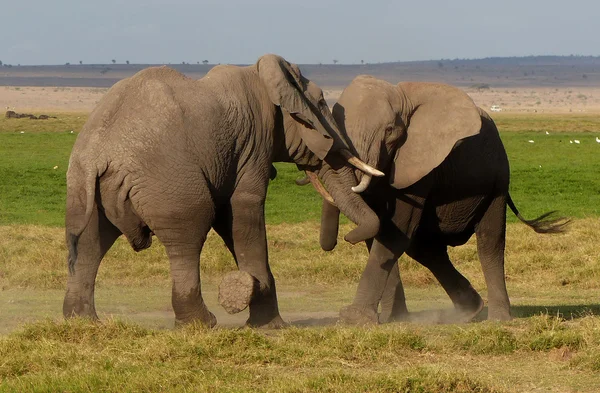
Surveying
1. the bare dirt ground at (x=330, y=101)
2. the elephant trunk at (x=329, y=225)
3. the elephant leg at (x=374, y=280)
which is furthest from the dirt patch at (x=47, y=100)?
the elephant leg at (x=374, y=280)

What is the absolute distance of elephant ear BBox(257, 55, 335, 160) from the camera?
8.25m

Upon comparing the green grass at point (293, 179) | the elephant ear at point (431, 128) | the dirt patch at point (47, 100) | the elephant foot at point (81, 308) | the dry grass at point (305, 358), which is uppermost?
the elephant ear at point (431, 128)

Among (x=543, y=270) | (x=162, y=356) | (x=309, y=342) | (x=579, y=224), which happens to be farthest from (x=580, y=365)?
(x=579, y=224)

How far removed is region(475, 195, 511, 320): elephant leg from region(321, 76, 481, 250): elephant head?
906 mm

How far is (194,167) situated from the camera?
7.76 metres

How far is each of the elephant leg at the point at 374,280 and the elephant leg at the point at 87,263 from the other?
1928 mm

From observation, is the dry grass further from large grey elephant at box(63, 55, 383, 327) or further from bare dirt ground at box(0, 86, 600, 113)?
bare dirt ground at box(0, 86, 600, 113)

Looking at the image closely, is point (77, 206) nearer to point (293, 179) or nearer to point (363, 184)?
point (363, 184)

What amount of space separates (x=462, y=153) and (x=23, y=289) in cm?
452

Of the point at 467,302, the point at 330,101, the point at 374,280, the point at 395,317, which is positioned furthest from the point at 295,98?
the point at 330,101

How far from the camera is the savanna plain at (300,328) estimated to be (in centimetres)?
627

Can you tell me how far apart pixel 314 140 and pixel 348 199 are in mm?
545

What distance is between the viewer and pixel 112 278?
11.8m

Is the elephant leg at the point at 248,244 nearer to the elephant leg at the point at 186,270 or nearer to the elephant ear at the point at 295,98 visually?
the elephant leg at the point at 186,270
